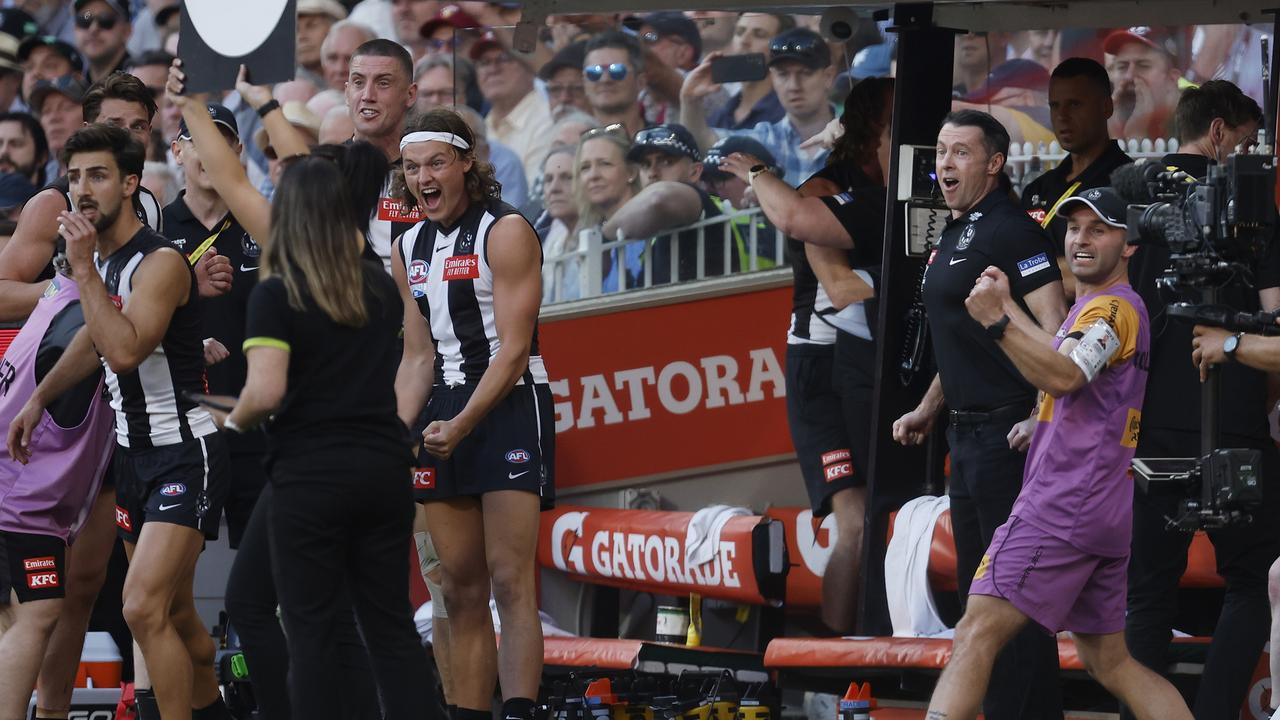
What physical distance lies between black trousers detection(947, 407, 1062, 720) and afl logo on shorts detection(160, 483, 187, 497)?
2.52 meters

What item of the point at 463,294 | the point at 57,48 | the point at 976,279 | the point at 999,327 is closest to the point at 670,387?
the point at 463,294

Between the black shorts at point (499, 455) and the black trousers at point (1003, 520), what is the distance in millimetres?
1374

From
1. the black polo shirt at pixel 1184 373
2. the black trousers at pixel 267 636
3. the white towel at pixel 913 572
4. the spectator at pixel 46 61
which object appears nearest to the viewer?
the black trousers at pixel 267 636

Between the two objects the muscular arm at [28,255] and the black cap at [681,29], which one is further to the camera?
the black cap at [681,29]

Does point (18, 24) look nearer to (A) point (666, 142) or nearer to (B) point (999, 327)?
(A) point (666, 142)

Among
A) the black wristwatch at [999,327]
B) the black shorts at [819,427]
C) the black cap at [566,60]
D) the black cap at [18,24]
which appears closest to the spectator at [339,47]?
the black cap at [566,60]

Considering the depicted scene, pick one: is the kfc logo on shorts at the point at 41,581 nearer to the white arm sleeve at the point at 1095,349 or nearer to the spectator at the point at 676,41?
the white arm sleeve at the point at 1095,349

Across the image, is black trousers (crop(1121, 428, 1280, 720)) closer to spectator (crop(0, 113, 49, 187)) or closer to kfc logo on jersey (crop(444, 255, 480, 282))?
kfc logo on jersey (crop(444, 255, 480, 282))

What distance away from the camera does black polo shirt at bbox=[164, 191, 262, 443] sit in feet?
24.4

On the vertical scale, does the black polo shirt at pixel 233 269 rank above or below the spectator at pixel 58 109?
below

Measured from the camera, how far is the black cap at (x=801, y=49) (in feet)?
30.6

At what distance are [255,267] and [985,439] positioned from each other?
2.97 m

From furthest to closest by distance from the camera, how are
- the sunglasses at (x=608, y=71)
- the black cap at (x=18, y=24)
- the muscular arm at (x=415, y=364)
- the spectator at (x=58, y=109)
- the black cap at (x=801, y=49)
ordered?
the black cap at (x=18, y=24) < the spectator at (x=58, y=109) < the sunglasses at (x=608, y=71) < the black cap at (x=801, y=49) < the muscular arm at (x=415, y=364)

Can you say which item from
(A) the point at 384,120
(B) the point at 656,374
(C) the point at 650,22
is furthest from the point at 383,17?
(A) the point at 384,120
